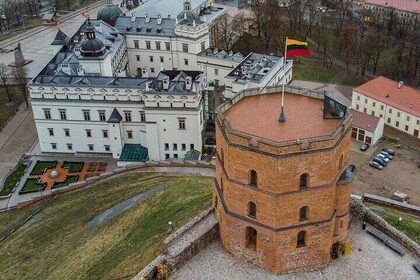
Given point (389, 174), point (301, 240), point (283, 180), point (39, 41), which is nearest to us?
point (283, 180)

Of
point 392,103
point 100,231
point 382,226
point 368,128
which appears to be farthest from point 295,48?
point 392,103

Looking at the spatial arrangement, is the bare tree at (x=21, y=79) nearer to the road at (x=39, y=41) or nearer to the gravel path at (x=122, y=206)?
the road at (x=39, y=41)

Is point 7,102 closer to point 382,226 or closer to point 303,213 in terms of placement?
point 303,213

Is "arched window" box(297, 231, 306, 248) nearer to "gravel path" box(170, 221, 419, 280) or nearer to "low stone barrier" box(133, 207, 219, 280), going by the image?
"gravel path" box(170, 221, 419, 280)

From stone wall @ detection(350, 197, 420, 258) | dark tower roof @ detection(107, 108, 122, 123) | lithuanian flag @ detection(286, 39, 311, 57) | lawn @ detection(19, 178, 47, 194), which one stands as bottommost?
lawn @ detection(19, 178, 47, 194)

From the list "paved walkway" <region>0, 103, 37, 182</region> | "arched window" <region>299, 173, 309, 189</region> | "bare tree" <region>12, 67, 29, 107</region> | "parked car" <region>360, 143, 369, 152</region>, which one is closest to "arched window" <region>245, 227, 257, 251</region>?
"arched window" <region>299, 173, 309, 189</region>

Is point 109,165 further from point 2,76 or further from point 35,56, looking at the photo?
point 35,56

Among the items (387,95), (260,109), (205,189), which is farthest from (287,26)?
(260,109)
